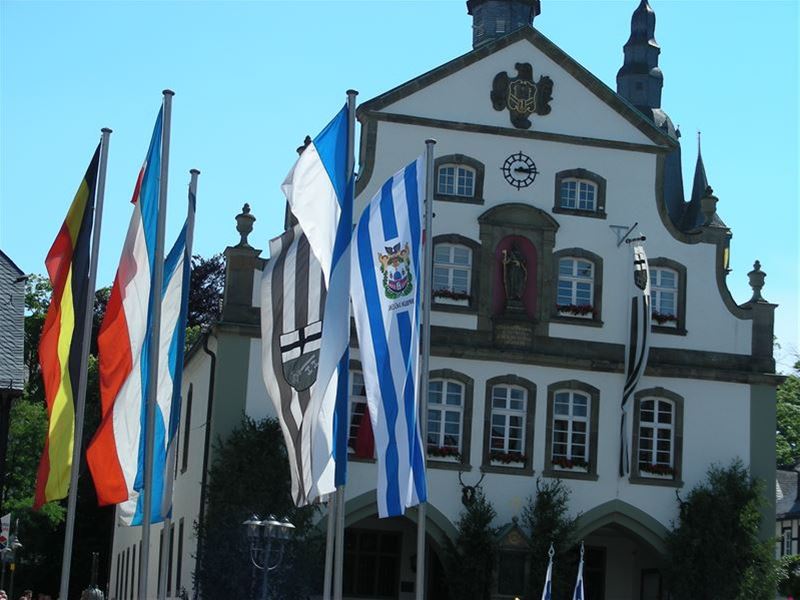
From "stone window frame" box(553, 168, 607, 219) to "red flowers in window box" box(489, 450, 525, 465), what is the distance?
5.47 metres

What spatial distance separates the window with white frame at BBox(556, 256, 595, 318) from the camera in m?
34.8

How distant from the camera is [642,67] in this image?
66.2 m

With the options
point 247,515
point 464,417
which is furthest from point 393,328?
point 464,417

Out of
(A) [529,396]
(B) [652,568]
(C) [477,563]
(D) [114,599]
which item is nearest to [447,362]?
(A) [529,396]

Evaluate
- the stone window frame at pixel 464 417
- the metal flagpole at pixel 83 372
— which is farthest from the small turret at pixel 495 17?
the metal flagpole at pixel 83 372

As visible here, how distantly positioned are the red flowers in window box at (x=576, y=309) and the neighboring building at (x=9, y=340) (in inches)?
458

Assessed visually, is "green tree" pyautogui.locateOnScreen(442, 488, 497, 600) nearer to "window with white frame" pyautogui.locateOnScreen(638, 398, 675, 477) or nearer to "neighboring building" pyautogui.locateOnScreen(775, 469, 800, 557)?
"window with white frame" pyautogui.locateOnScreen(638, 398, 675, 477)

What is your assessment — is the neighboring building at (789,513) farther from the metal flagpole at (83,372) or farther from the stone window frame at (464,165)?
the metal flagpole at (83,372)

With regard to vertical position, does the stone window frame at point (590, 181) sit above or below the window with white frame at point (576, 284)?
above

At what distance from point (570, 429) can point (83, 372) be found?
15.4 m

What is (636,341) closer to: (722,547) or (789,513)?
(722,547)

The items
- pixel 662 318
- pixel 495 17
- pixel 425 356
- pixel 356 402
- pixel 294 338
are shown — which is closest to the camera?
pixel 294 338

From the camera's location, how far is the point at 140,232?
21969 mm

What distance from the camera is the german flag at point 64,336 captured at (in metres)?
20.8
